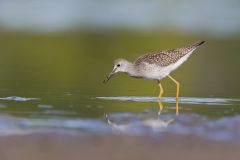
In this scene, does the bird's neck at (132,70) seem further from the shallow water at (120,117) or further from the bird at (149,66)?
the shallow water at (120,117)

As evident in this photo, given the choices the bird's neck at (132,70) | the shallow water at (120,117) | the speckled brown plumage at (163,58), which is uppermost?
the speckled brown plumage at (163,58)

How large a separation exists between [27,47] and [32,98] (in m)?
9.24

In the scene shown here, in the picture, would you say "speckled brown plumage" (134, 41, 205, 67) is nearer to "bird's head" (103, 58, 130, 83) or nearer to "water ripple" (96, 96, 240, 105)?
"bird's head" (103, 58, 130, 83)

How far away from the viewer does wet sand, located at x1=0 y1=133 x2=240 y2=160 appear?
789 centimetres

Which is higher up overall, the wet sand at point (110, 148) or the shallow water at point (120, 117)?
the shallow water at point (120, 117)

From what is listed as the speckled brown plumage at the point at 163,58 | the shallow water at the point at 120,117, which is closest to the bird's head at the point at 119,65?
the speckled brown plumage at the point at 163,58

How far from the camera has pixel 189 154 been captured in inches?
315

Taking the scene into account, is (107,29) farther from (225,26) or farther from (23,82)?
(23,82)

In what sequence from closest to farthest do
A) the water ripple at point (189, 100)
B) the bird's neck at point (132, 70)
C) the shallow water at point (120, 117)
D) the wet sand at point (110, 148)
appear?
the wet sand at point (110, 148) → the shallow water at point (120, 117) → the water ripple at point (189, 100) → the bird's neck at point (132, 70)

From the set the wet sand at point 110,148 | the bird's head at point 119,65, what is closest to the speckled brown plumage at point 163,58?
the bird's head at point 119,65

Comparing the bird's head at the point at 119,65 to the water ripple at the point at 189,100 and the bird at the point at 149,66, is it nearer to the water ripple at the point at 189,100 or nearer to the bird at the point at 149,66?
the bird at the point at 149,66

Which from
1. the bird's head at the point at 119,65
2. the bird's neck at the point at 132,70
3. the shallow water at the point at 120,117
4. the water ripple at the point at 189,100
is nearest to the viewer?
the shallow water at the point at 120,117

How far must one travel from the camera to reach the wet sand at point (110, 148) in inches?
311

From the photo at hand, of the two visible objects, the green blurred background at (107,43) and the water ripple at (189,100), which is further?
the green blurred background at (107,43)
